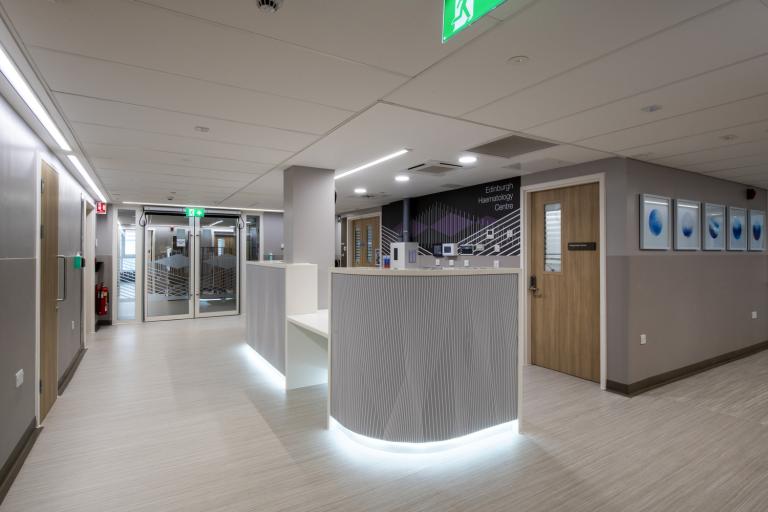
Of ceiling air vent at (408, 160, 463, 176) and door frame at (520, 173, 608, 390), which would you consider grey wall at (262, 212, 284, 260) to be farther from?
door frame at (520, 173, 608, 390)

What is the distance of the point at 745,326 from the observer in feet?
19.2

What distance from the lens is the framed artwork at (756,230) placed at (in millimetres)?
6082

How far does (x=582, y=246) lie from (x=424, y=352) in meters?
3.02

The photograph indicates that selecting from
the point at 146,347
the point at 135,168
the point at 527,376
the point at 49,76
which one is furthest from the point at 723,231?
the point at 146,347

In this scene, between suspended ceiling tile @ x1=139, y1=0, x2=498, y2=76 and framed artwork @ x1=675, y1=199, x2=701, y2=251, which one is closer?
suspended ceiling tile @ x1=139, y1=0, x2=498, y2=76

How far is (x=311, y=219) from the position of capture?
16.5ft

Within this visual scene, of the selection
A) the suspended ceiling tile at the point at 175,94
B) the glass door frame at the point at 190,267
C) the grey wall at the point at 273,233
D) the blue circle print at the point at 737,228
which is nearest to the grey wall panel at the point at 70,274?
the suspended ceiling tile at the point at 175,94

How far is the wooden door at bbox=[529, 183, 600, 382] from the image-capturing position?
4777 mm

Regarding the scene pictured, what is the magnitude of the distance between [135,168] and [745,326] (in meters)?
8.50

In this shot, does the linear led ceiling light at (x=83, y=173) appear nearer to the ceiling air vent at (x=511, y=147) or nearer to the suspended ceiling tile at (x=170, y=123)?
Answer: the suspended ceiling tile at (x=170, y=123)

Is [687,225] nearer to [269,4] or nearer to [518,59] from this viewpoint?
[518,59]

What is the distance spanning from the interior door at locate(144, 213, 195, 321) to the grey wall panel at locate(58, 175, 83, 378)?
2.94m

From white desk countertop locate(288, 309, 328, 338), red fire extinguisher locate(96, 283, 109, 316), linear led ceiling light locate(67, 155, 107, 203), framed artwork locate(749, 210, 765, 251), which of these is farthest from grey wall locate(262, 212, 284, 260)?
framed artwork locate(749, 210, 765, 251)

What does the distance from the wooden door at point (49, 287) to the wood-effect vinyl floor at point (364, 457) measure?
26 cm
